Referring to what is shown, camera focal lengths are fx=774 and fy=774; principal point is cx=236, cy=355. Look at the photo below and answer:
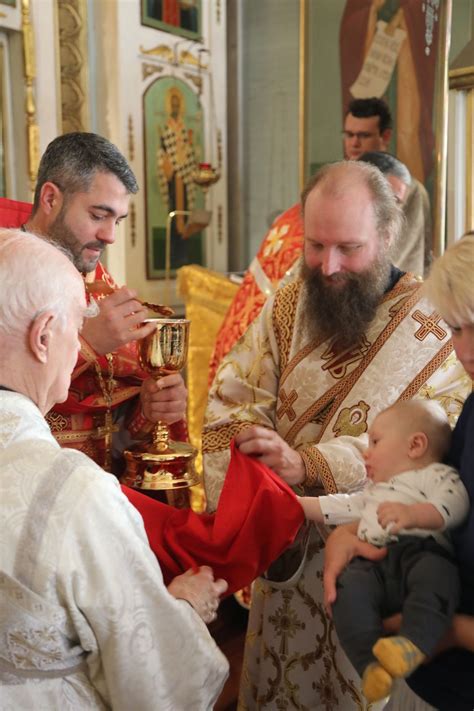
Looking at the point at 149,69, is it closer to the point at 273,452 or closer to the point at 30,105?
the point at 30,105

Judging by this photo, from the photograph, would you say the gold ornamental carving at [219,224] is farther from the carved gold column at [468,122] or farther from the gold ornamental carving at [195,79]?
the carved gold column at [468,122]

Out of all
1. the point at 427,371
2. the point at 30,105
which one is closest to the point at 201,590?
the point at 427,371

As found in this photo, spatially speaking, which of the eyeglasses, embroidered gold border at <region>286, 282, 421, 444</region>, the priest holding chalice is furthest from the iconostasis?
embroidered gold border at <region>286, 282, 421, 444</region>

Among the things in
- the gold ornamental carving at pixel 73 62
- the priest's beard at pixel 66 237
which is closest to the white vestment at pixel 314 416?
the priest's beard at pixel 66 237

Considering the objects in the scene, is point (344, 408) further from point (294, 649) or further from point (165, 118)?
point (165, 118)

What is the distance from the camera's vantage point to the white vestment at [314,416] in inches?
79.1

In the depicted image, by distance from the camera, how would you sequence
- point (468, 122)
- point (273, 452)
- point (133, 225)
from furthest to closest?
point (133, 225) < point (468, 122) < point (273, 452)

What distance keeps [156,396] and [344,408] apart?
0.57 m

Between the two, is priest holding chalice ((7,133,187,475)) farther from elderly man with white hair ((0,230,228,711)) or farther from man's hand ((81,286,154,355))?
elderly man with white hair ((0,230,228,711))

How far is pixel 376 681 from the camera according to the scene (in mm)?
1277

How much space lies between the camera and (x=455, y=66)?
12.4 ft

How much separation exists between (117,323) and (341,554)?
91 centimetres

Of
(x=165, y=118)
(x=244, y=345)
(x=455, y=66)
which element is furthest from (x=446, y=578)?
(x=165, y=118)

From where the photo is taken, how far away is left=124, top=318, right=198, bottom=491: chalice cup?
6.66ft
